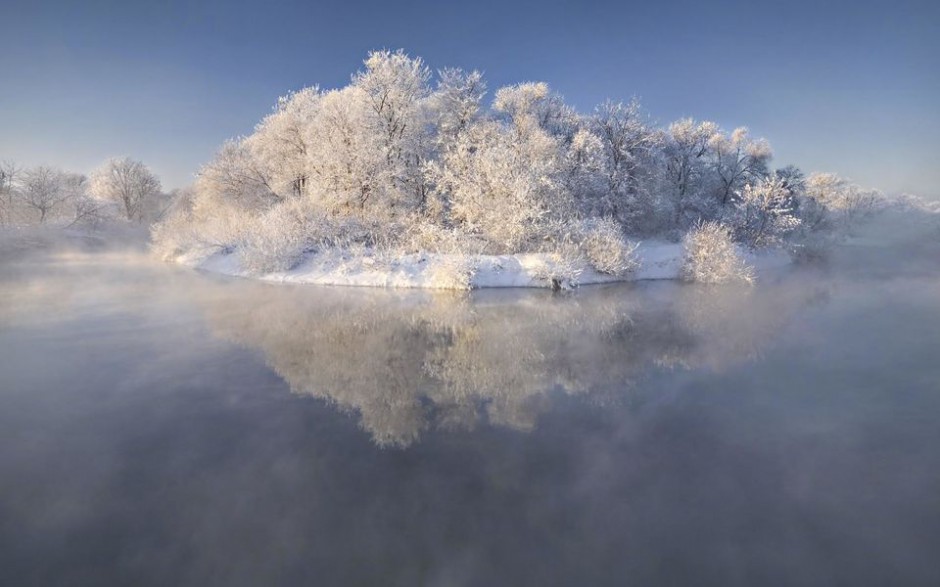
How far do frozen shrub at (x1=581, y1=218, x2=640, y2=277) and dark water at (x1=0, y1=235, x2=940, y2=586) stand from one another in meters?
9.70

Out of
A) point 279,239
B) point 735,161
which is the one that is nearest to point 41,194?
point 279,239

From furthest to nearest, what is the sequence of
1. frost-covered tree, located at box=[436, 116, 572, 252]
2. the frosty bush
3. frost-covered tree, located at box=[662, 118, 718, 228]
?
1. frost-covered tree, located at box=[662, 118, 718, 228]
2. frost-covered tree, located at box=[436, 116, 572, 252]
3. the frosty bush

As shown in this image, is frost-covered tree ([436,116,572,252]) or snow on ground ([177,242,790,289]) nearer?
snow on ground ([177,242,790,289])

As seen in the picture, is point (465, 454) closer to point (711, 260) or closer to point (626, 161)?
point (711, 260)

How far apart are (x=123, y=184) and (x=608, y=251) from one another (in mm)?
69330

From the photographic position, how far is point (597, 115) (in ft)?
115

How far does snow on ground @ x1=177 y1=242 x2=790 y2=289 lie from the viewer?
2136 cm

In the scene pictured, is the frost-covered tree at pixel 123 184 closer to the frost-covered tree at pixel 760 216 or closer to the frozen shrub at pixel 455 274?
the frozen shrub at pixel 455 274

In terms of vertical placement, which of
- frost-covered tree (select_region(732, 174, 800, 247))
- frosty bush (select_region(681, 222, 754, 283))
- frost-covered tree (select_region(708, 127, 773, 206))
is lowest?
frosty bush (select_region(681, 222, 754, 283))

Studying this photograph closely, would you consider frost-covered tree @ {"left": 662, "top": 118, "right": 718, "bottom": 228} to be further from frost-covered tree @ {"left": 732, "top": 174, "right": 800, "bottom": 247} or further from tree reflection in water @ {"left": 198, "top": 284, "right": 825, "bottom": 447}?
tree reflection in water @ {"left": 198, "top": 284, "right": 825, "bottom": 447}

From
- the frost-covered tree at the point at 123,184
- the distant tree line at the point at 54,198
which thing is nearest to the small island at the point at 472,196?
the distant tree line at the point at 54,198

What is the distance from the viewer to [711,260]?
23734 millimetres

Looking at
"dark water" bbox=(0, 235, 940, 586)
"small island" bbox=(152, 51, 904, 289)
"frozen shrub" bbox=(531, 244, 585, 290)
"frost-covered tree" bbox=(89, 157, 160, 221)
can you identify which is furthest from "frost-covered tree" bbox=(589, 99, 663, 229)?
"frost-covered tree" bbox=(89, 157, 160, 221)

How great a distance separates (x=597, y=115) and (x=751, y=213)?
13743mm
